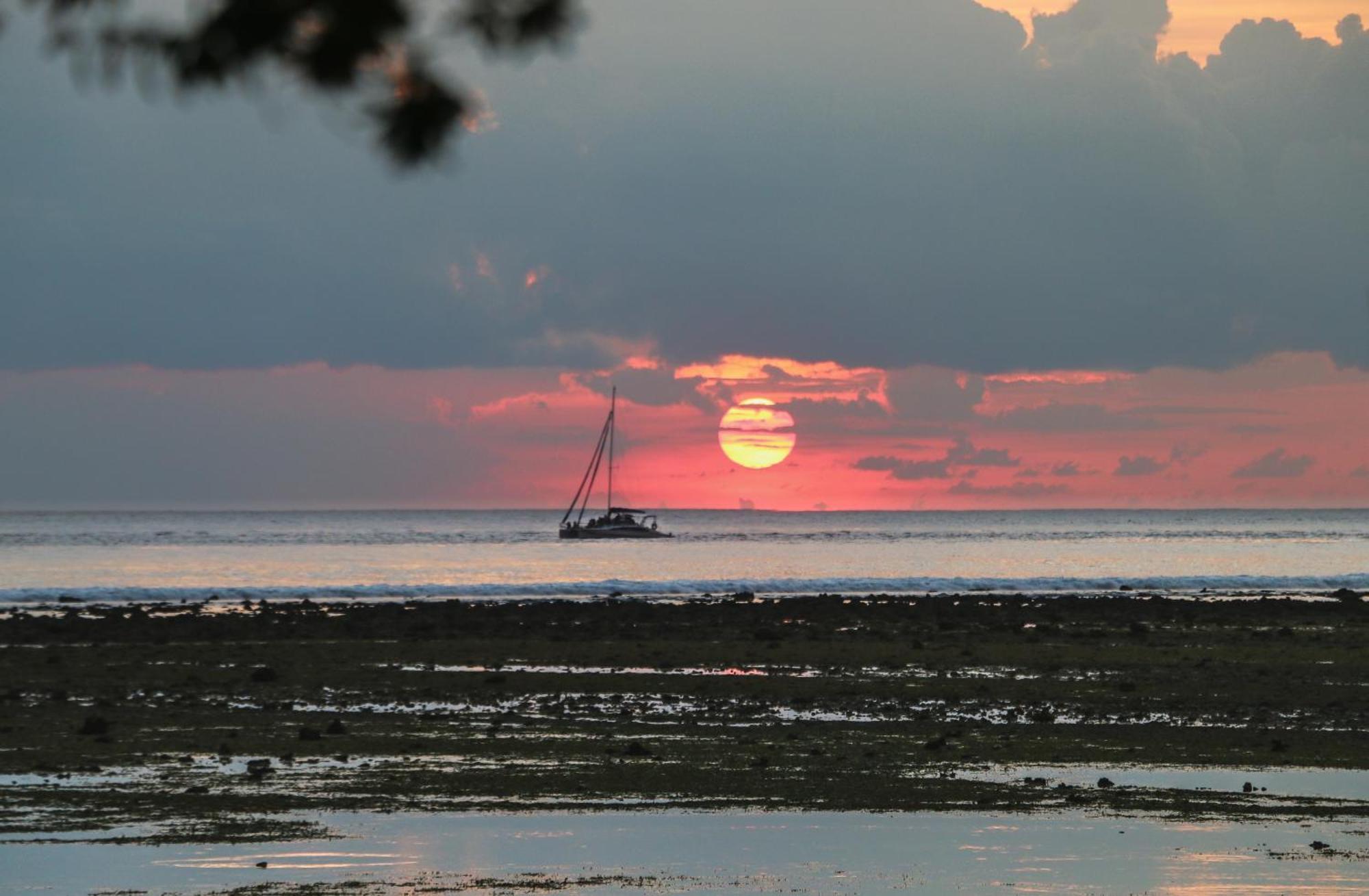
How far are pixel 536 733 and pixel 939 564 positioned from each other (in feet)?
283

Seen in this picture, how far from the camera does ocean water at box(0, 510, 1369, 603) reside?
239 ft

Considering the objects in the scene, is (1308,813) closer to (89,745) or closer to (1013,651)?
(89,745)

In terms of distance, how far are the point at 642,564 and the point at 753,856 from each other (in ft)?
306

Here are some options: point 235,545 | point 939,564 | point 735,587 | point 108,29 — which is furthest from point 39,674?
point 235,545

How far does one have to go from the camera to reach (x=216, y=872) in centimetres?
1465

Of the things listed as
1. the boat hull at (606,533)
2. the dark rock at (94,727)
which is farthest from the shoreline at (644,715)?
the boat hull at (606,533)

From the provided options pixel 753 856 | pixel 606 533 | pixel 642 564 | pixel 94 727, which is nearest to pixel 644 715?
pixel 94 727

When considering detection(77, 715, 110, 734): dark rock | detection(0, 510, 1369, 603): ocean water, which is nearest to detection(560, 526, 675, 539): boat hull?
detection(0, 510, 1369, 603): ocean water

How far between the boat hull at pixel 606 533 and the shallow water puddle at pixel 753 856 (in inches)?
5628

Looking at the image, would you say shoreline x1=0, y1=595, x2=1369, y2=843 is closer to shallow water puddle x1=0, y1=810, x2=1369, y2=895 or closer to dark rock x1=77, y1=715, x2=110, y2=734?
dark rock x1=77, y1=715, x2=110, y2=734

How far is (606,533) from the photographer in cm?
16062

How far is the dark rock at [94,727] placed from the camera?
2314 cm

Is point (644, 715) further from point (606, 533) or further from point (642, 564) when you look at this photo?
point (606, 533)

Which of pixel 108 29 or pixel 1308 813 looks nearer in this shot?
pixel 108 29
